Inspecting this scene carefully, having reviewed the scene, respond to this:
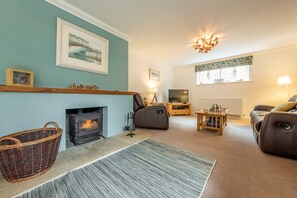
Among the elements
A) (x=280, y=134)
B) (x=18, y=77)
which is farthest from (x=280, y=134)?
(x=18, y=77)

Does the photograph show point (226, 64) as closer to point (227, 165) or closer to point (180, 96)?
point (180, 96)

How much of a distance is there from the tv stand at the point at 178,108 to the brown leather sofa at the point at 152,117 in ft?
7.50

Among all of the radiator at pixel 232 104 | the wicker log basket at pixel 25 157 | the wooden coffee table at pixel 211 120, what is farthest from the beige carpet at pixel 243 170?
the radiator at pixel 232 104

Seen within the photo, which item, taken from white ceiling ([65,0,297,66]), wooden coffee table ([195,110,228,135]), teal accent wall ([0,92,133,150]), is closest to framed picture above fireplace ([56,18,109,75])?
white ceiling ([65,0,297,66])

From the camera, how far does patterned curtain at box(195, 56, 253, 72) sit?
4254 mm

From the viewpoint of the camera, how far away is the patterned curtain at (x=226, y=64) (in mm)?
4254

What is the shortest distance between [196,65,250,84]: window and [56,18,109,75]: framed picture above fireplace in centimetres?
430

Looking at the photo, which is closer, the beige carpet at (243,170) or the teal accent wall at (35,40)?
the beige carpet at (243,170)

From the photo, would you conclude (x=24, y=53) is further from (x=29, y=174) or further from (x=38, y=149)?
(x=29, y=174)

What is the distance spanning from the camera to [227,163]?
1.51 m

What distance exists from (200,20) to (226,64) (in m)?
2.99

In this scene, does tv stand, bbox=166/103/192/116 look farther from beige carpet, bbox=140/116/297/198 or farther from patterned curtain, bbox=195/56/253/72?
beige carpet, bbox=140/116/297/198

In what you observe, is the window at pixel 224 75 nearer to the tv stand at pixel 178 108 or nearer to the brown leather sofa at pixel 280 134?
the tv stand at pixel 178 108

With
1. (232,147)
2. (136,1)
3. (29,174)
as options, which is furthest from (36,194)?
(136,1)
